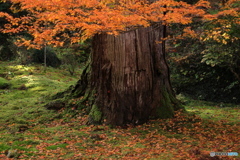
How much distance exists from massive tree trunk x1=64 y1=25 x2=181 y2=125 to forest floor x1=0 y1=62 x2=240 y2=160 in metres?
0.35

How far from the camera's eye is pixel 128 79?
6.80 metres

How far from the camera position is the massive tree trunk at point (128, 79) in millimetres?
6820

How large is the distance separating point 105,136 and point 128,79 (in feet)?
5.30

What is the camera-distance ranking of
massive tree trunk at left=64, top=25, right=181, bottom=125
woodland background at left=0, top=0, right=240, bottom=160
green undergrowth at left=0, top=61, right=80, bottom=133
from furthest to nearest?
green undergrowth at left=0, top=61, right=80, bottom=133 < massive tree trunk at left=64, top=25, right=181, bottom=125 < woodland background at left=0, top=0, right=240, bottom=160

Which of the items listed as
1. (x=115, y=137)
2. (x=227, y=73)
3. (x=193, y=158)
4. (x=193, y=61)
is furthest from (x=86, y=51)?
(x=193, y=158)

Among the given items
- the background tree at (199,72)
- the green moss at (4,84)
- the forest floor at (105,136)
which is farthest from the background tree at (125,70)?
the green moss at (4,84)

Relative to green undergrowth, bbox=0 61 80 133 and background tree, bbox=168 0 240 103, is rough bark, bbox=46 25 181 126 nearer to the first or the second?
green undergrowth, bbox=0 61 80 133

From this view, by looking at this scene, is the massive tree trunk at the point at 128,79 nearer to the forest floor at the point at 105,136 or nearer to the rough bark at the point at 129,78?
the rough bark at the point at 129,78

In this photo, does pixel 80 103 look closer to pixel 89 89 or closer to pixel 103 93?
pixel 89 89

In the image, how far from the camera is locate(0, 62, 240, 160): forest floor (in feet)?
16.2

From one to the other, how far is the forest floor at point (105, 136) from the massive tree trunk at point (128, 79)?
0.35 meters

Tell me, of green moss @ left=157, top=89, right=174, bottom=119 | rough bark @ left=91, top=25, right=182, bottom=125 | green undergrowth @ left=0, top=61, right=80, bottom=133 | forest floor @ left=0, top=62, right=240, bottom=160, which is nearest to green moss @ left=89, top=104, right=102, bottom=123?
rough bark @ left=91, top=25, right=182, bottom=125

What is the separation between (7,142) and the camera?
17.9 feet

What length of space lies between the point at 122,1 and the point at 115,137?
123 inches
